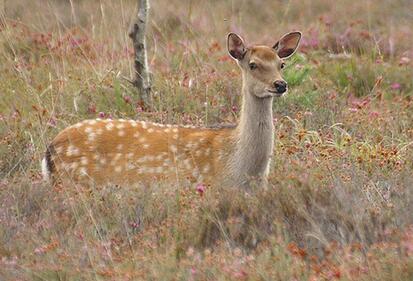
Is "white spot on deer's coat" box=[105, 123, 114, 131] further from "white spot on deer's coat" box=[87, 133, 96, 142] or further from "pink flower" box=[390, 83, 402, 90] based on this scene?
"pink flower" box=[390, 83, 402, 90]

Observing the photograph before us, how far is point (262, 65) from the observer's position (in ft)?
26.6

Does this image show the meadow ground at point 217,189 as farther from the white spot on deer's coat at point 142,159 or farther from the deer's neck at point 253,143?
the white spot on deer's coat at point 142,159

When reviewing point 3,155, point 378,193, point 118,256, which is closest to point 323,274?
point 118,256

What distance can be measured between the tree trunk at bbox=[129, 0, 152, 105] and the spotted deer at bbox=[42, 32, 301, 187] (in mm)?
1550

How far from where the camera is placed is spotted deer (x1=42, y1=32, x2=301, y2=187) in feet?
26.0

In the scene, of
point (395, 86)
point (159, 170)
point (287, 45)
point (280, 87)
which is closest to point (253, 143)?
point (280, 87)

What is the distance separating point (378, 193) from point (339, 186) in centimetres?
49

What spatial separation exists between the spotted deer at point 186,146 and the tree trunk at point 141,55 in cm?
155

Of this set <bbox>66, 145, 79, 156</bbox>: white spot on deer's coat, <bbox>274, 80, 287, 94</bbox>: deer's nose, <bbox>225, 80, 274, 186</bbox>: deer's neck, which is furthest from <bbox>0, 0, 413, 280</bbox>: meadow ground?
<bbox>274, 80, 287, 94</bbox>: deer's nose

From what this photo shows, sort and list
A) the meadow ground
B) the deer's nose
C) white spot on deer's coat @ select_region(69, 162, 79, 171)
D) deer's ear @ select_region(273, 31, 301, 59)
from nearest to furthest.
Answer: the meadow ground < the deer's nose < white spot on deer's coat @ select_region(69, 162, 79, 171) < deer's ear @ select_region(273, 31, 301, 59)

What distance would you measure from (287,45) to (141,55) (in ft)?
5.90

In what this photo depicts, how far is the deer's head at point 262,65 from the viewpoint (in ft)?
26.0

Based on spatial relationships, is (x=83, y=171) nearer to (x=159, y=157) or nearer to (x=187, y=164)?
(x=159, y=157)

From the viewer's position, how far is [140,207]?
23.4 feet
